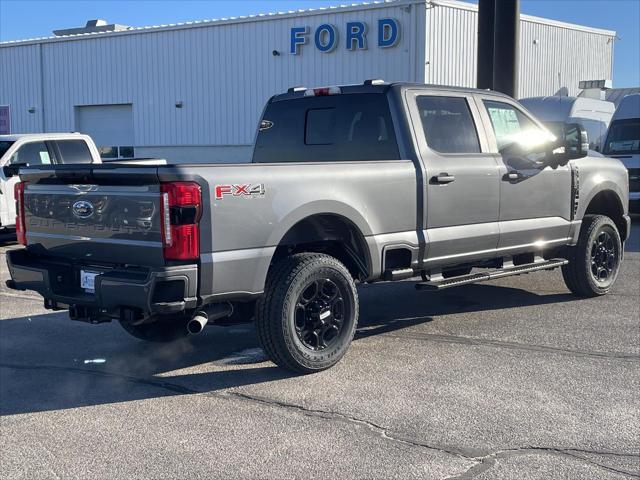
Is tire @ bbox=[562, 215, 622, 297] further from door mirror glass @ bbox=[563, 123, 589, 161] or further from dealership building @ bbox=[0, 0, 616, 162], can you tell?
dealership building @ bbox=[0, 0, 616, 162]

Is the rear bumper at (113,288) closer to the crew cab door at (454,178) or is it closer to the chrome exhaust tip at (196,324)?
the chrome exhaust tip at (196,324)

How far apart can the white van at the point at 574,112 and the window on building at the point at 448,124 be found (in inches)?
504

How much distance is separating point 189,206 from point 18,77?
29.5 metres

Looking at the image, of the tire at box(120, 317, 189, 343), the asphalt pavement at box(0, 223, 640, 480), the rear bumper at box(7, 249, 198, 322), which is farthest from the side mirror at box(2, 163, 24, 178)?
the rear bumper at box(7, 249, 198, 322)

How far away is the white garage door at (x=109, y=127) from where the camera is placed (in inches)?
1159

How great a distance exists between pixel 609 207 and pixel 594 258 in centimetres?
75

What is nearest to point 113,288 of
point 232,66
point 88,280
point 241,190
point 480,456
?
point 88,280

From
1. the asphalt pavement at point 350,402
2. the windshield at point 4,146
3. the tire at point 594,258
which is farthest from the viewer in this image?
the windshield at point 4,146

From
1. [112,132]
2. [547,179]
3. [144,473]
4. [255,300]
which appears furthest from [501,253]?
[112,132]

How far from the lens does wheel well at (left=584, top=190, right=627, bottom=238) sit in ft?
28.5

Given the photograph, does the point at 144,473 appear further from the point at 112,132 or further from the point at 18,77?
the point at 18,77

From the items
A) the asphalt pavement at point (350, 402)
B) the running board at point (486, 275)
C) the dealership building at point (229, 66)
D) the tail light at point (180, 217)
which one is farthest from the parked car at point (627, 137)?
the tail light at point (180, 217)

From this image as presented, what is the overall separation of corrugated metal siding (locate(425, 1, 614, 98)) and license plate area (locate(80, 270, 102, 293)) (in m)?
18.7

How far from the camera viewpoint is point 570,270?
8.27m
